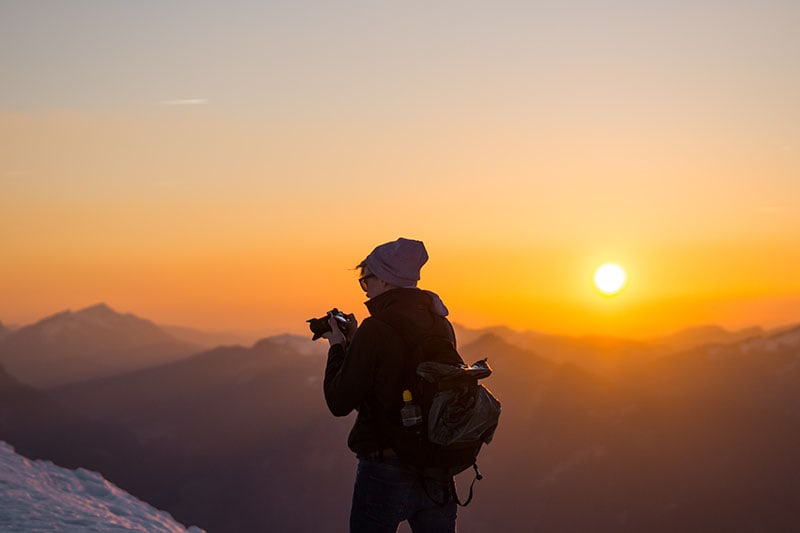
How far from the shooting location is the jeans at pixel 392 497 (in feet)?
20.3

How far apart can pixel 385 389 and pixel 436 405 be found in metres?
0.39

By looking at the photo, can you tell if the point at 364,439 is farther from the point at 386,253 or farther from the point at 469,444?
the point at 386,253

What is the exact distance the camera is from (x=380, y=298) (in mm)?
6352

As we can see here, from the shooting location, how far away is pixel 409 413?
604 centimetres

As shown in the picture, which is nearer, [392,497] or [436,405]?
[436,405]

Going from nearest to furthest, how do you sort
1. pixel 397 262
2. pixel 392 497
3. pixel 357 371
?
pixel 357 371 → pixel 392 497 → pixel 397 262

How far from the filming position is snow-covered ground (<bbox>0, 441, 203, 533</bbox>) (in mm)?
10797

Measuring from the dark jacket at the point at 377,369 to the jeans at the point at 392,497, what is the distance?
0.18 m

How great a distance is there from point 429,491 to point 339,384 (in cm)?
110

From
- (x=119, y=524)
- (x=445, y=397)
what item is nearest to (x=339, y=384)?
(x=445, y=397)

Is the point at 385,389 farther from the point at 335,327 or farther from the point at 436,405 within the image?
the point at 335,327

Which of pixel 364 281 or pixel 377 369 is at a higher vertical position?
pixel 364 281

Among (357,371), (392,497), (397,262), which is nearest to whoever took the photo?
(357,371)

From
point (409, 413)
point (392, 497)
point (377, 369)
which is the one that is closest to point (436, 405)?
point (409, 413)
